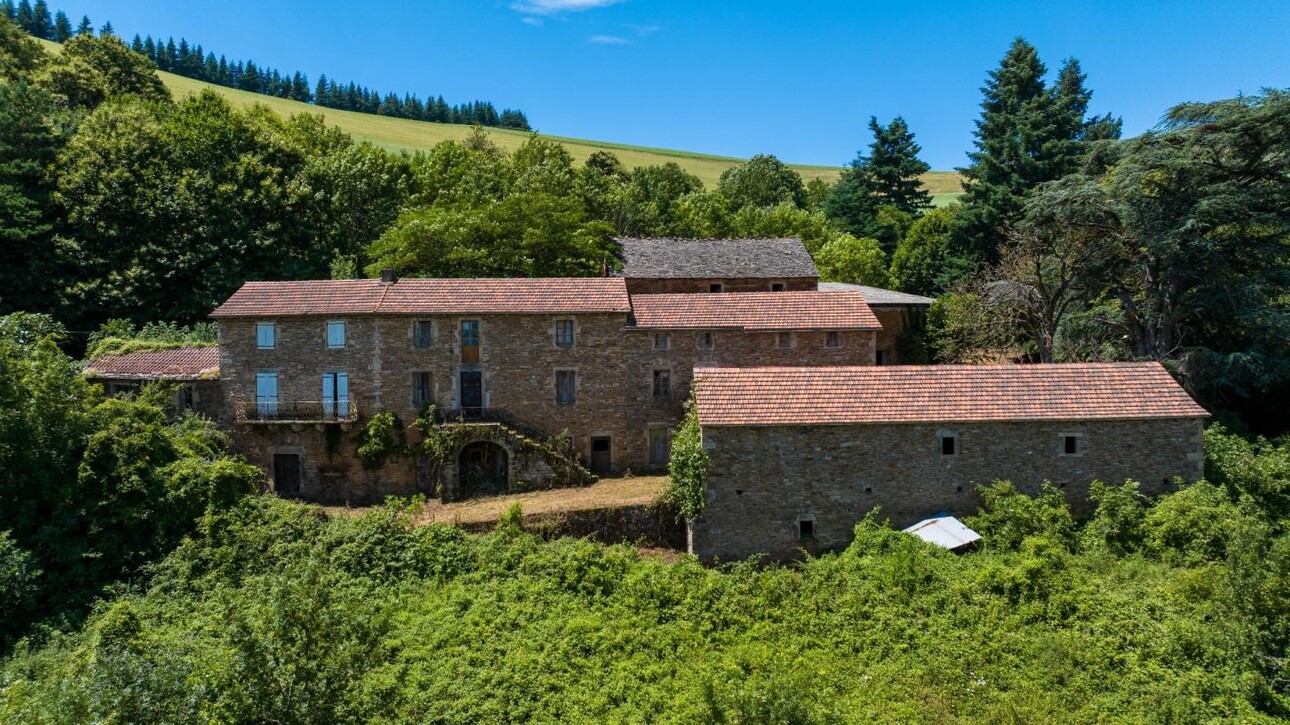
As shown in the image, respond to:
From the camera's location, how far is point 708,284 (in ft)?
118

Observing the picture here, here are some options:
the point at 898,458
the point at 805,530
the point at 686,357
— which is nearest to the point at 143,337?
the point at 686,357

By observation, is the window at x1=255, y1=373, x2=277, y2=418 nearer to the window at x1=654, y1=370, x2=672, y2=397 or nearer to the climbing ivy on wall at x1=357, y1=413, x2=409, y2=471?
the climbing ivy on wall at x1=357, y1=413, x2=409, y2=471

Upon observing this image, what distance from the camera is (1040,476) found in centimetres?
2058

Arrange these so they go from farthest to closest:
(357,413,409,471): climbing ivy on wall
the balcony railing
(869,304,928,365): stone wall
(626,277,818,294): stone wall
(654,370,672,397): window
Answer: (626,277,818,294): stone wall < (869,304,928,365): stone wall < (654,370,672,397): window < the balcony railing < (357,413,409,471): climbing ivy on wall

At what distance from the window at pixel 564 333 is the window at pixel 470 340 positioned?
289 centimetres

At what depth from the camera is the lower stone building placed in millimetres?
20359

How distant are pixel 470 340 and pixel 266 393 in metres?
7.69

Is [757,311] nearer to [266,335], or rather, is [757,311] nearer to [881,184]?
[266,335]

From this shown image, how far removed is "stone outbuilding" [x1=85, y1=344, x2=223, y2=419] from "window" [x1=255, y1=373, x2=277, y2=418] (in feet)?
4.98

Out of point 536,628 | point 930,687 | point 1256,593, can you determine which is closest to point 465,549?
point 536,628

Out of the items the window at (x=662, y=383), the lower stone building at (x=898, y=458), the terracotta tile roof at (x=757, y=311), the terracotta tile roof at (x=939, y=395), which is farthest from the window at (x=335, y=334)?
the lower stone building at (x=898, y=458)

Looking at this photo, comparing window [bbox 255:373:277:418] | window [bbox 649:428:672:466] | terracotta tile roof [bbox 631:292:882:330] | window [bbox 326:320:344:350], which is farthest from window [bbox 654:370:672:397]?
window [bbox 255:373:277:418]

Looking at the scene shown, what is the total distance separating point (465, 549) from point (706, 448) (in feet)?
24.1

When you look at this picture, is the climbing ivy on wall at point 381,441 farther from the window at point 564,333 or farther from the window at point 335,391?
the window at point 564,333
